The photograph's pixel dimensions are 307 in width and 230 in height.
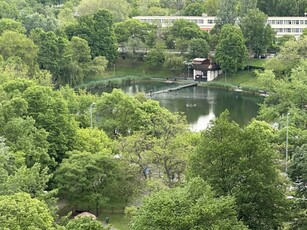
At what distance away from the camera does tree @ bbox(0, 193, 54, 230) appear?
17500 mm

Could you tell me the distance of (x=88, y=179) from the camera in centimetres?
2512

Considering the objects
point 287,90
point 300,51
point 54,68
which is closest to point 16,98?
point 287,90

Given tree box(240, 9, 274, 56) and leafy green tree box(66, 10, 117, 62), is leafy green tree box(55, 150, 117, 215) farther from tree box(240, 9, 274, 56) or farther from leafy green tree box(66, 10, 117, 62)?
tree box(240, 9, 274, 56)

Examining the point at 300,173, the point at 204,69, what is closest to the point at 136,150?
the point at 300,173

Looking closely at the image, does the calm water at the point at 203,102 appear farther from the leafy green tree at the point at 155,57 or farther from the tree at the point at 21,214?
the tree at the point at 21,214

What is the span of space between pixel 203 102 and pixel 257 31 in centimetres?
1272

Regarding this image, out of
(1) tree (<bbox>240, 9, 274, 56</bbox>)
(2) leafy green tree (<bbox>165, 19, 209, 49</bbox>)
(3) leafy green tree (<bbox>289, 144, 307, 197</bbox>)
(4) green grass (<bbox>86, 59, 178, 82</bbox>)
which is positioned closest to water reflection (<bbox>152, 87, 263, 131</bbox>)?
(4) green grass (<bbox>86, 59, 178, 82</bbox>)

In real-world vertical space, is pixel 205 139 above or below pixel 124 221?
above

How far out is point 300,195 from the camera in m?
20.4

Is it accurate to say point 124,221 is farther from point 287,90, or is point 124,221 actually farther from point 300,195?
point 287,90

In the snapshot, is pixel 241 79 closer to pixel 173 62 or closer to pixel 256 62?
pixel 256 62

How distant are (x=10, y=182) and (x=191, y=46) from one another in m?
39.6

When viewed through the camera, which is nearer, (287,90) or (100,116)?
(100,116)

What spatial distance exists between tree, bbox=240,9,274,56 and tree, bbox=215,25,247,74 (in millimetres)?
2698
